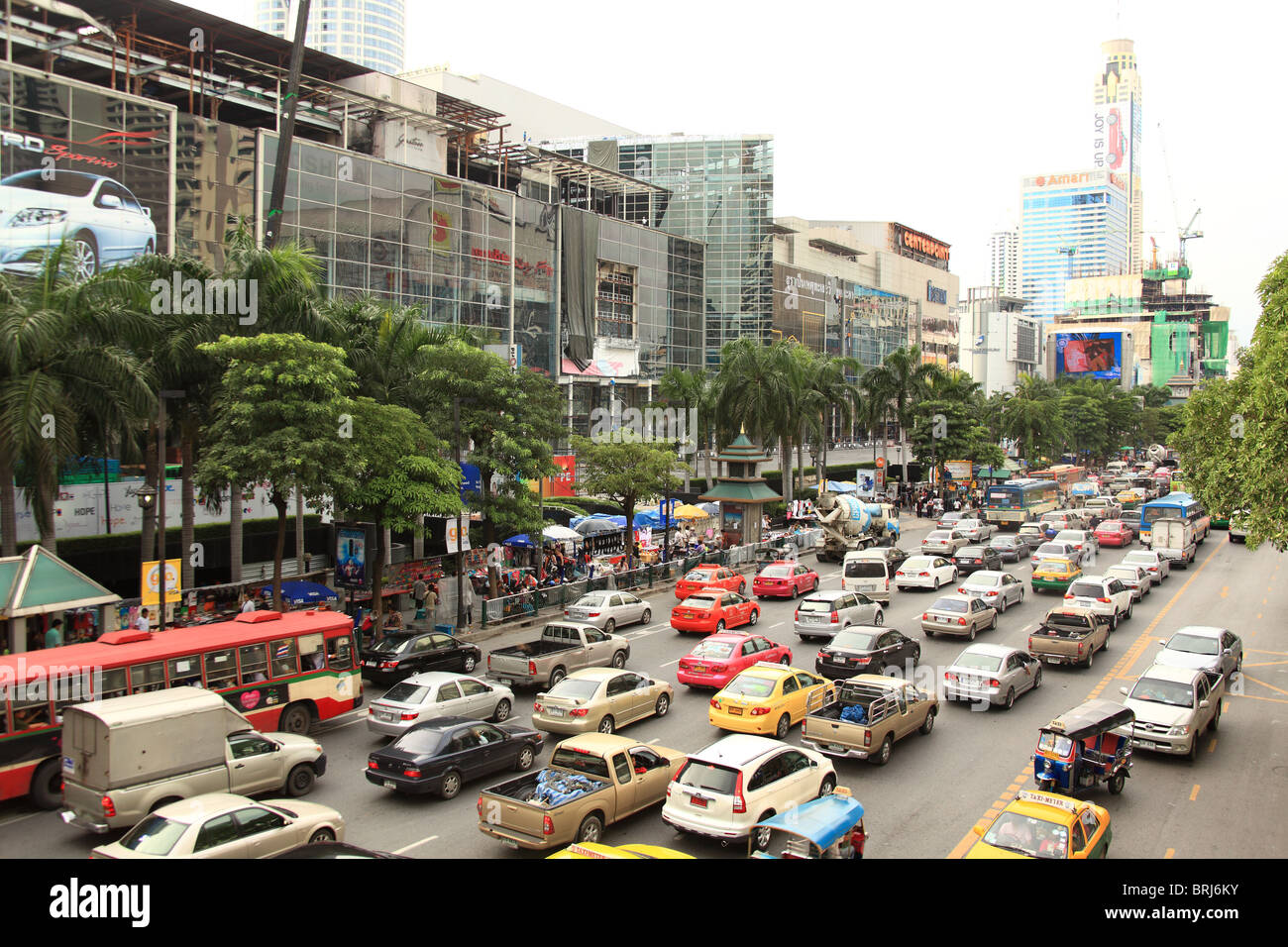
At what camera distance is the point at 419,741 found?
1509 centimetres

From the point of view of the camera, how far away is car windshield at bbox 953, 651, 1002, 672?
2006 centimetres

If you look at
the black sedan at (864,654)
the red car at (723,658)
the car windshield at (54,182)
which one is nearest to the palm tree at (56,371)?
the car windshield at (54,182)

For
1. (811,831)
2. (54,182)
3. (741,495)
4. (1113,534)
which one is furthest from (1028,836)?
(1113,534)

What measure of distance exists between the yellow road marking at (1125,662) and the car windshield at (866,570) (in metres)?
8.24

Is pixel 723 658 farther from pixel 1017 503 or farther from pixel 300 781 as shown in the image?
pixel 1017 503

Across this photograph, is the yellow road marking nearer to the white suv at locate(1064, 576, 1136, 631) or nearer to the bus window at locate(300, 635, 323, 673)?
the white suv at locate(1064, 576, 1136, 631)

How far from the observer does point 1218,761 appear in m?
17.2

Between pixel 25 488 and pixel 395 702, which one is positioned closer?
pixel 395 702

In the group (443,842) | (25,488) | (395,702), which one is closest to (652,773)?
(443,842)

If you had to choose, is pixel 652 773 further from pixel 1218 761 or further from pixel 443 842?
pixel 1218 761

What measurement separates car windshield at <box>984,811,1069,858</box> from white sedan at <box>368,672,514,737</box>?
9743mm

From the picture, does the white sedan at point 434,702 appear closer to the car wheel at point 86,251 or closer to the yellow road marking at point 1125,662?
the yellow road marking at point 1125,662

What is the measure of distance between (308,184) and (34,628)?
3051 centimetres

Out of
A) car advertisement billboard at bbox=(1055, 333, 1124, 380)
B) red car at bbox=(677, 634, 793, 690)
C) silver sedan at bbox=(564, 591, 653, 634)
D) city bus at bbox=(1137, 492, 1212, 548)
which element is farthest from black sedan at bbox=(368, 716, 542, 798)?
car advertisement billboard at bbox=(1055, 333, 1124, 380)
